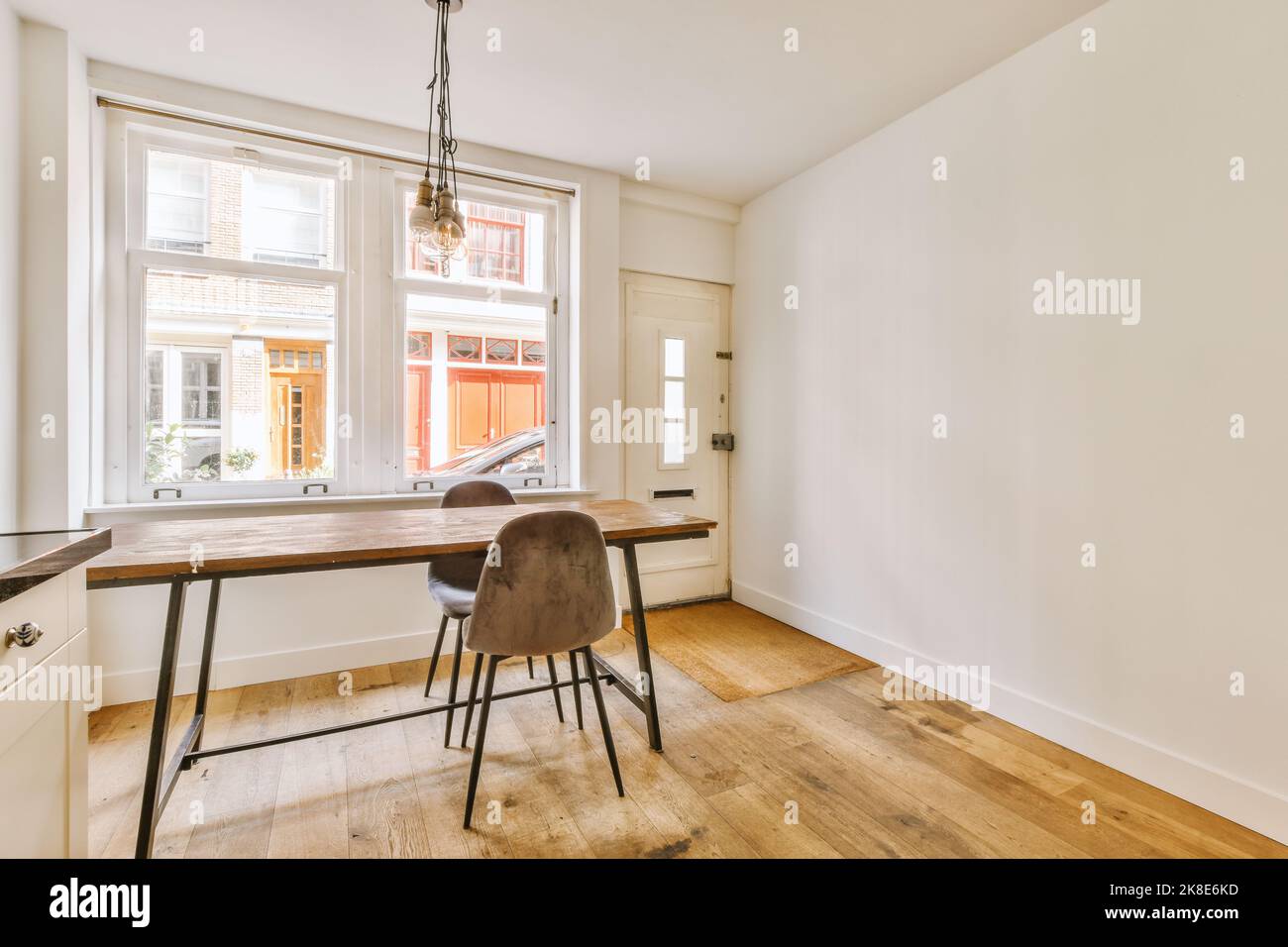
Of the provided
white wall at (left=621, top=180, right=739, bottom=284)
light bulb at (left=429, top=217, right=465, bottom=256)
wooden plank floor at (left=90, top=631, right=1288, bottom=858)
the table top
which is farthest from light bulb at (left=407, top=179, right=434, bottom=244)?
white wall at (left=621, top=180, right=739, bottom=284)

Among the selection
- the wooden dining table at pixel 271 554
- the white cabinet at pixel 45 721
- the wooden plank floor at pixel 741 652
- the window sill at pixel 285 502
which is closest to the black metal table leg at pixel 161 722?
the wooden dining table at pixel 271 554

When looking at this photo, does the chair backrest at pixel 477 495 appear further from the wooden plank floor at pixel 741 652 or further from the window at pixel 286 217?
the window at pixel 286 217

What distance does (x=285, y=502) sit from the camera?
2.92 metres

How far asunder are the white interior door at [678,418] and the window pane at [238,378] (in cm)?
183

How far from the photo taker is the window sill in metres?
2.61

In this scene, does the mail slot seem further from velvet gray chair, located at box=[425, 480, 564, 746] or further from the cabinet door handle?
the cabinet door handle

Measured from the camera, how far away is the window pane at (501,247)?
3488 millimetres

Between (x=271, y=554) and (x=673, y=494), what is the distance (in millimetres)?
2850

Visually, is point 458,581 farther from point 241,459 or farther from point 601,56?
point 601,56

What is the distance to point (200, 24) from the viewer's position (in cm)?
234

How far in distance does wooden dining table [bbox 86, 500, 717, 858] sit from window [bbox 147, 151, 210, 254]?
5.30ft

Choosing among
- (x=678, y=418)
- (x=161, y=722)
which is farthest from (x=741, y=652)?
(x=161, y=722)
